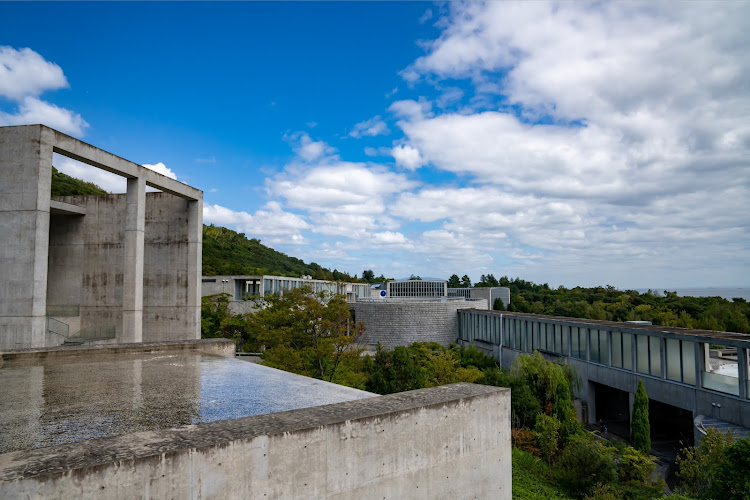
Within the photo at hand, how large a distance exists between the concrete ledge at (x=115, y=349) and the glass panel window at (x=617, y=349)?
1932cm

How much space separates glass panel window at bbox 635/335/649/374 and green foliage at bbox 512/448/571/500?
→ 8.20 meters

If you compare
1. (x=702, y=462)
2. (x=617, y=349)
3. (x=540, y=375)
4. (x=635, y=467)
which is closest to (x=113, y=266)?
(x=540, y=375)

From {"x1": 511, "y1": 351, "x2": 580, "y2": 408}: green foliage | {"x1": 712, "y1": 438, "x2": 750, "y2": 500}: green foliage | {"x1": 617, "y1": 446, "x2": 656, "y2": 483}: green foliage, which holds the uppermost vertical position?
{"x1": 712, "y1": 438, "x2": 750, "y2": 500}: green foliage

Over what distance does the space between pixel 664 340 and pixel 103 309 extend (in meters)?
26.1

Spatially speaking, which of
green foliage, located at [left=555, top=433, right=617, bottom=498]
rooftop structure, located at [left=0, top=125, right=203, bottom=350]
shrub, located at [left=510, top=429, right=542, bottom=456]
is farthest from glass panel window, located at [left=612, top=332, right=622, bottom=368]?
rooftop structure, located at [left=0, top=125, right=203, bottom=350]

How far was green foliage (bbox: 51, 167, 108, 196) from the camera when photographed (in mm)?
56688

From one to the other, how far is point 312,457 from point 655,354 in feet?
70.6

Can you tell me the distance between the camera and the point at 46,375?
870cm

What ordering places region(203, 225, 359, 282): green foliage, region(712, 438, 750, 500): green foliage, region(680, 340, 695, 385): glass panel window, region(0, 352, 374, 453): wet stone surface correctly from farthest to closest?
region(203, 225, 359, 282): green foliage, region(680, 340, 695, 385): glass panel window, region(712, 438, 750, 500): green foliage, region(0, 352, 374, 453): wet stone surface

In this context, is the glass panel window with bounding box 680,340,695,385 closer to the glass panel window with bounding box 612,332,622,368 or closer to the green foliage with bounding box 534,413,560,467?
the glass panel window with bounding box 612,332,622,368

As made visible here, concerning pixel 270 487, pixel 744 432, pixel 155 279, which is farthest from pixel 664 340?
pixel 155 279

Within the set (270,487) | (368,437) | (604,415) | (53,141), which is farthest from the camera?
(604,415)

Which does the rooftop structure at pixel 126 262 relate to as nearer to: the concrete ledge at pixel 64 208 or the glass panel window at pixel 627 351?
the concrete ledge at pixel 64 208

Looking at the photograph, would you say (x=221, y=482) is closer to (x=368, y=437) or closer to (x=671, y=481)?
(x=368, y=437)
